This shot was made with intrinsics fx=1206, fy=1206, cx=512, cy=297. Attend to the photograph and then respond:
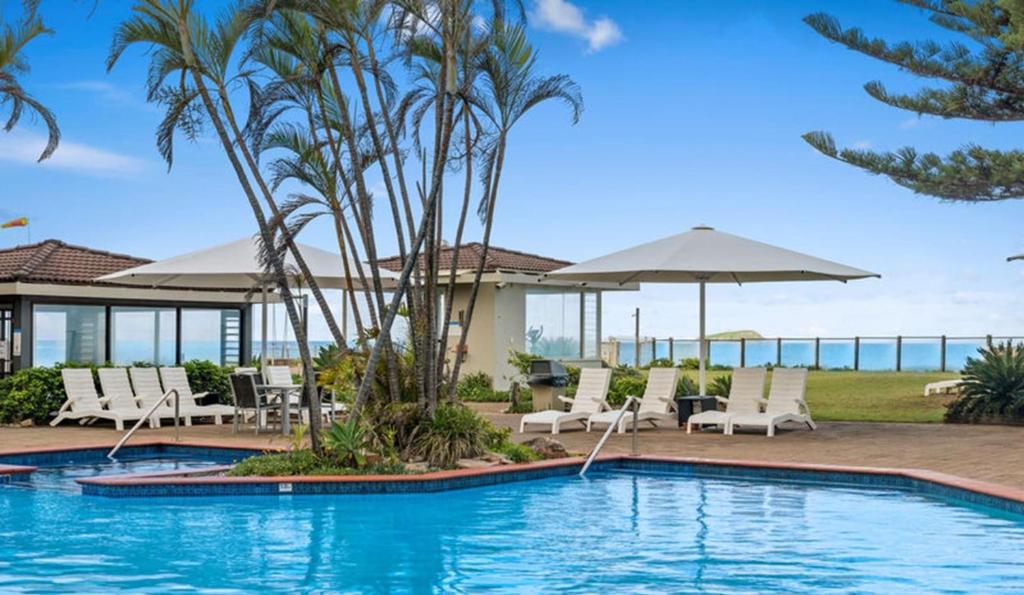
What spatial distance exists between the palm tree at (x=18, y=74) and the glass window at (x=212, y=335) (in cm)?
572

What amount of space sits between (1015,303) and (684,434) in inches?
530

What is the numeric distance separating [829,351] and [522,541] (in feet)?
87.8

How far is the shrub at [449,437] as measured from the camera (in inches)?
435

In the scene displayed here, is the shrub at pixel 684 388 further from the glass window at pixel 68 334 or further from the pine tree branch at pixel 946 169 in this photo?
the glass window at pixel 68 334

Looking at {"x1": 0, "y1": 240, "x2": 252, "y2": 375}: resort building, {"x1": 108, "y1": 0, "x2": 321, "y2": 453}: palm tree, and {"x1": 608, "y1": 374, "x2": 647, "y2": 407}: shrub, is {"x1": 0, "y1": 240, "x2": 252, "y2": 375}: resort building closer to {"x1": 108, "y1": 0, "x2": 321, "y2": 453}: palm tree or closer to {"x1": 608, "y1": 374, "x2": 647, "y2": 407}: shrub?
{"x1": 608, "y1": 374, "x2": 647, "y2": 407}: shrub

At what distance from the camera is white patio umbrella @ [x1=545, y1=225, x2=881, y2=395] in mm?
14539

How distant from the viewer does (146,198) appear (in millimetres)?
21375

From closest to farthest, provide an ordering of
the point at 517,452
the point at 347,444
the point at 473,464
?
the point at 347,444, the point at 473,464, the point at 517,452

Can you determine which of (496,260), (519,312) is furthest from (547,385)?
(496,260)

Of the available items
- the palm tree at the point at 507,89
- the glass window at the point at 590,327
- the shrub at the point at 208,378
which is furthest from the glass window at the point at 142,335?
the palm tree at the point at 507,89

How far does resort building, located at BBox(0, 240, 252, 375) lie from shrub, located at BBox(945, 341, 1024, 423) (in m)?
12.0

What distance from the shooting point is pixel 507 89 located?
11656mm

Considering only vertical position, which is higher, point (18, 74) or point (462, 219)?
point (18, 74)

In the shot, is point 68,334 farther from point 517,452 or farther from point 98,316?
point 517,452
